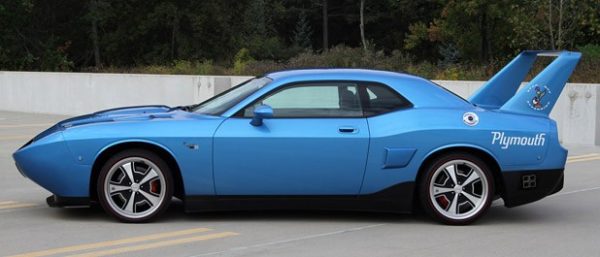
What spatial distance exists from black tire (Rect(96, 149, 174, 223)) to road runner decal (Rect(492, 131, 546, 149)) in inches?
108

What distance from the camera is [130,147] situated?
687 cm

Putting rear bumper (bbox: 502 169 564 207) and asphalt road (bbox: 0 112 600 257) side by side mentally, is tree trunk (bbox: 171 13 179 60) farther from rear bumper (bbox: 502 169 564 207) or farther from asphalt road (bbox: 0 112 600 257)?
rear bumper (bbox: 502 169 564 207)

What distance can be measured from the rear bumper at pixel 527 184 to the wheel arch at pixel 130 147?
2.76 m

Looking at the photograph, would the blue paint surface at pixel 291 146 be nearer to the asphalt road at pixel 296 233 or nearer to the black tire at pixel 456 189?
the black tire at pixel 456 189

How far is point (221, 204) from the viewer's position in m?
6.91

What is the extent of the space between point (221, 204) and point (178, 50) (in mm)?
38957

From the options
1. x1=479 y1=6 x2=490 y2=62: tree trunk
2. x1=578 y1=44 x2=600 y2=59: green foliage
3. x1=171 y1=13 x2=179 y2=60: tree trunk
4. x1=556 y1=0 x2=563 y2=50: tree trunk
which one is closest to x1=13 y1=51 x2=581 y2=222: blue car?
x1=578 y1=44 x2=600 y2=59: green foliage

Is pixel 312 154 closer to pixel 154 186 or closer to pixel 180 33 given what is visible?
pixel 154 186

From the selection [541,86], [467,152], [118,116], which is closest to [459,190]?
[467,152]

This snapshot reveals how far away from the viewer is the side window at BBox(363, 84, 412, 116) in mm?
7070

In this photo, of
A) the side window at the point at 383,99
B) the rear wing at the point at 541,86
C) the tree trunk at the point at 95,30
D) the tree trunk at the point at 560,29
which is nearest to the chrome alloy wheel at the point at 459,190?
the side window at the point at 383,99

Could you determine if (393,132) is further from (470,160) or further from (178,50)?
(178,50)

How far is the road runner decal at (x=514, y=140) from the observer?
22.9ft

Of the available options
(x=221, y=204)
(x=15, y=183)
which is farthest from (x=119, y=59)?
(x=221, y=204)
